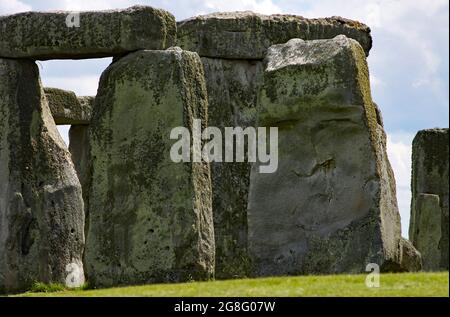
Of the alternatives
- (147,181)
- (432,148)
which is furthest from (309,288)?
(432,148)

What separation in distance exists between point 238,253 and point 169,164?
695cm

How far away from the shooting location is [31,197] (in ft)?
82.4

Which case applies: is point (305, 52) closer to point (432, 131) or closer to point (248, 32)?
point (248, 32)

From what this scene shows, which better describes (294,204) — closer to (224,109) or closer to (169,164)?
(169,164)

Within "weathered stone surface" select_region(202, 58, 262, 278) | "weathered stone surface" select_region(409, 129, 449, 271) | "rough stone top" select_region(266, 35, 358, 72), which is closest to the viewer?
"rough stone top" select_region(266, 35, 358, 72)

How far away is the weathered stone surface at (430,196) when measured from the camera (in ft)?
106

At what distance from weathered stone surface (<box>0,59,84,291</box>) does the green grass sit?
4.90 metres

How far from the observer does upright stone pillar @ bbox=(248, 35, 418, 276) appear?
22.7 metres

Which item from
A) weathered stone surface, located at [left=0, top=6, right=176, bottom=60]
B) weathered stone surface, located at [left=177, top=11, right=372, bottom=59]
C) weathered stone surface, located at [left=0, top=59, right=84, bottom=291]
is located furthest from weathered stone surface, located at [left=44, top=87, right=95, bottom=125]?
weathered stone surface, located at [left=0, top=6, right=176, bottom=60]

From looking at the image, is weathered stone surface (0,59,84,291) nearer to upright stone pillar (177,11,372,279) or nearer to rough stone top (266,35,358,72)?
rough stone top (266,35,358,72)

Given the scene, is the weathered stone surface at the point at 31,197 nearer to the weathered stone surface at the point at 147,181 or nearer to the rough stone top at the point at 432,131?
the weathered stone surface at the point at 147,181

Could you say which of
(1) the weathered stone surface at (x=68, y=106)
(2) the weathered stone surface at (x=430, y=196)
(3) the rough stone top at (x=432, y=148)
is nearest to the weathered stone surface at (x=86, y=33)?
(1) the weathered stone surface at (x=68, y=106)

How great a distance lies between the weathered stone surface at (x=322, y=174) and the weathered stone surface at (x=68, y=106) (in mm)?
8179

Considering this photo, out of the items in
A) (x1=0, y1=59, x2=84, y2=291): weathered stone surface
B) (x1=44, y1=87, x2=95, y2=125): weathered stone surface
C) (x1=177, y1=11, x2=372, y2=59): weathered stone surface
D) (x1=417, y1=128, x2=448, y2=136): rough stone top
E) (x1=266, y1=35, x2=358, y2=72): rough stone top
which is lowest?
(x1=0, y1=59, x2=84, y2=291): weathered stone surface
